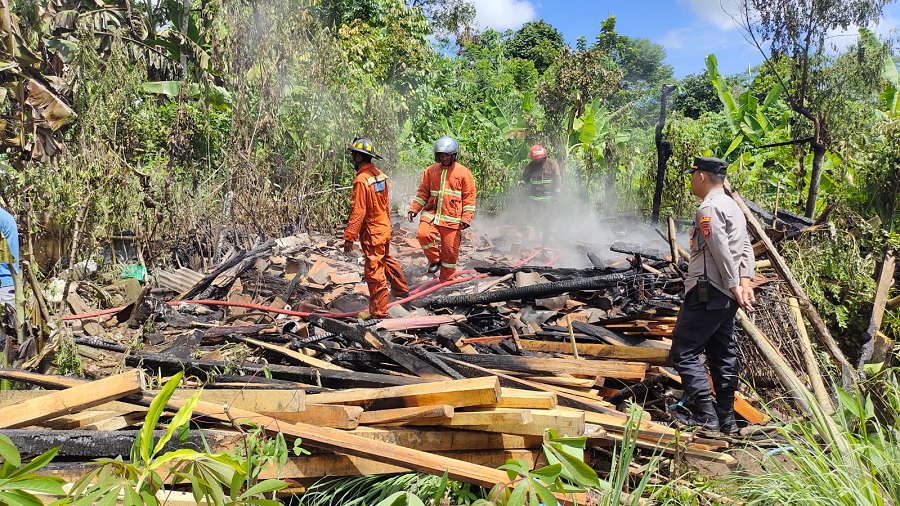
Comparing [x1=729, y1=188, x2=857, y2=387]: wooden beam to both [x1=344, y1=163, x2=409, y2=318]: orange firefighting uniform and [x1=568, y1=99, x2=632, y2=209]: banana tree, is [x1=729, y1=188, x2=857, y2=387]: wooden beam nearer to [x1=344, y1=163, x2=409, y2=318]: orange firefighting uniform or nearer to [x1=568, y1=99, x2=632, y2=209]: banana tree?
[x1=344, y1=163, x2=409, y2=318]: orange firefighting uniform

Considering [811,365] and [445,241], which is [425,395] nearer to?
[811,365]

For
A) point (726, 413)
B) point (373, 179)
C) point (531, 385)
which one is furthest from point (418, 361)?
point (373, 179)

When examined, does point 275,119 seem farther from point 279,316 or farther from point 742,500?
point 742,500

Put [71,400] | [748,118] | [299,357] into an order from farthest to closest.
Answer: [748,118] < [299,357] < [71,400]

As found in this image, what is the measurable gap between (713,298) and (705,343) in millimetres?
313

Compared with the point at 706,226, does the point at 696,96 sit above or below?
above

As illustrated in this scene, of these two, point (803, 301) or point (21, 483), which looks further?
point (803, 301)

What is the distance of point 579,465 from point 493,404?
56.7 inches

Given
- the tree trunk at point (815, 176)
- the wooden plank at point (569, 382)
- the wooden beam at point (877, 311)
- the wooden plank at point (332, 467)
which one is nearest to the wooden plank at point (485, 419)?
the wooden plank at point (332, 467)

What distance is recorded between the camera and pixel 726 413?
14.4 ft

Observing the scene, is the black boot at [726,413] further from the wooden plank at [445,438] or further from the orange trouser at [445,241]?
the orange trouser at [445,241]

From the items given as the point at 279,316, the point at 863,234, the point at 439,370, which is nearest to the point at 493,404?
the point at 439,370

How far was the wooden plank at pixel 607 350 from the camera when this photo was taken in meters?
4.95

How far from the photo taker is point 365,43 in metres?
13.4
